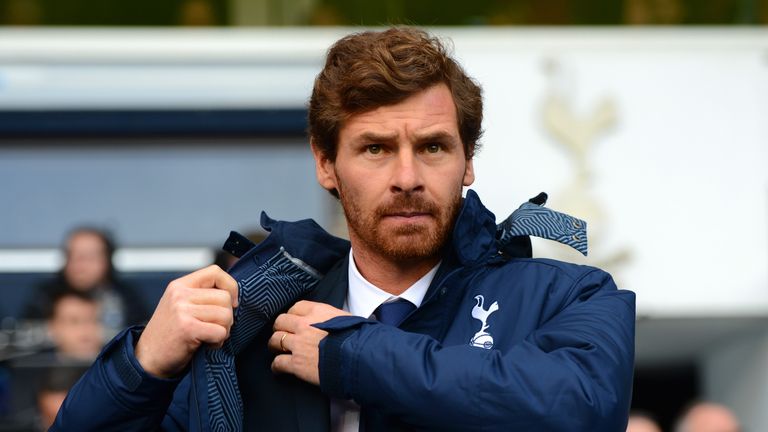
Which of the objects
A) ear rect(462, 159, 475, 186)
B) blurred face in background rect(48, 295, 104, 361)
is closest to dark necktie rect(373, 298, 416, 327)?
ear rect(462, 159, 475, 186)

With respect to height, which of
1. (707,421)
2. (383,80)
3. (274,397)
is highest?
(383,80)

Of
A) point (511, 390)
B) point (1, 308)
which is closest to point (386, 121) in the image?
point (511, 390)

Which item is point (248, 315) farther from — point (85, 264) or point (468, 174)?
point (85, 264)

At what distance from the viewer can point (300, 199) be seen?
27.3 feet

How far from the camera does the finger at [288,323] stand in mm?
2611

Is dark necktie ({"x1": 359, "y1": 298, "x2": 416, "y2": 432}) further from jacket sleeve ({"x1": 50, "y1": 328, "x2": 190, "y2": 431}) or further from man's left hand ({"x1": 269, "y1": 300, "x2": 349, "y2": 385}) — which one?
jacket sleeve ({"x1": 50, "y1": 328, "x2": 190, "y2": 431})

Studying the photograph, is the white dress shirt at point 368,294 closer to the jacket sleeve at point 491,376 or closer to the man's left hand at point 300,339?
the man's left hand at point 300,339

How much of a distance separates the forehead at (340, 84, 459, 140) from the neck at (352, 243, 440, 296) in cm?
26

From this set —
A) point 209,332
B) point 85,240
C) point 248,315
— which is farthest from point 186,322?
point 85,240

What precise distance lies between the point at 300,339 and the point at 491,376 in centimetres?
41

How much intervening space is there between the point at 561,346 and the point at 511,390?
168 millimetres

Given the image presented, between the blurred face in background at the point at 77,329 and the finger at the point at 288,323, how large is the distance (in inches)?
160

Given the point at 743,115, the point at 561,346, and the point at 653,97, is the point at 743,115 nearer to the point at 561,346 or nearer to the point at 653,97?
the point at 653,97

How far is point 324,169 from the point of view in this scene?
2.90 m
